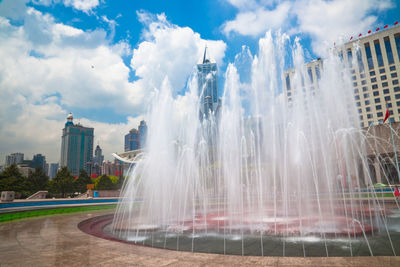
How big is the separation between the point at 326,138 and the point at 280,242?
34.1 meters

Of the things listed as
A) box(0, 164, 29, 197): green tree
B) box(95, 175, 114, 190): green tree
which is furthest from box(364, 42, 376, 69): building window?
box(0, 164, 29, 197): green tree

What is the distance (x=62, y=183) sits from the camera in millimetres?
52656

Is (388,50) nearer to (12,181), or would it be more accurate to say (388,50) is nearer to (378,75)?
(378,75)

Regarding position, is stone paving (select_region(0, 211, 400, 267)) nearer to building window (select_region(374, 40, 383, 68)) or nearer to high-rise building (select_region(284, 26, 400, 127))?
high-rise building (select_region(284, 26, 400, 127))

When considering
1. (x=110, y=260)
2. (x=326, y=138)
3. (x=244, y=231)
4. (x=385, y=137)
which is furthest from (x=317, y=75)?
(x=110, y=260)

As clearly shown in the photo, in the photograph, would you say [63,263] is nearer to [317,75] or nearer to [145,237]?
[145,237]

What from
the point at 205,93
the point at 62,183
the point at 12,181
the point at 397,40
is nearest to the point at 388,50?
Result: the point at 397,40

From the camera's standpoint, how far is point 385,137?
49.9 meters

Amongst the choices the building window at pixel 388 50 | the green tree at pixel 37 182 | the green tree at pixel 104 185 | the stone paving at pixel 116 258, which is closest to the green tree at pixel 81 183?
the green tree at pixel 104 185

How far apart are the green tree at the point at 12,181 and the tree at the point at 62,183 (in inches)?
205

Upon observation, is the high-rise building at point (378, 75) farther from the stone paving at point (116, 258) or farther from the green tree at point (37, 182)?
the green tree at point (37, 182)

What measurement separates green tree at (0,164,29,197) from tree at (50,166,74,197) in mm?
5216

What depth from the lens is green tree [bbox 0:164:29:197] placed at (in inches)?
1813

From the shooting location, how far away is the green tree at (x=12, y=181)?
46.1m
